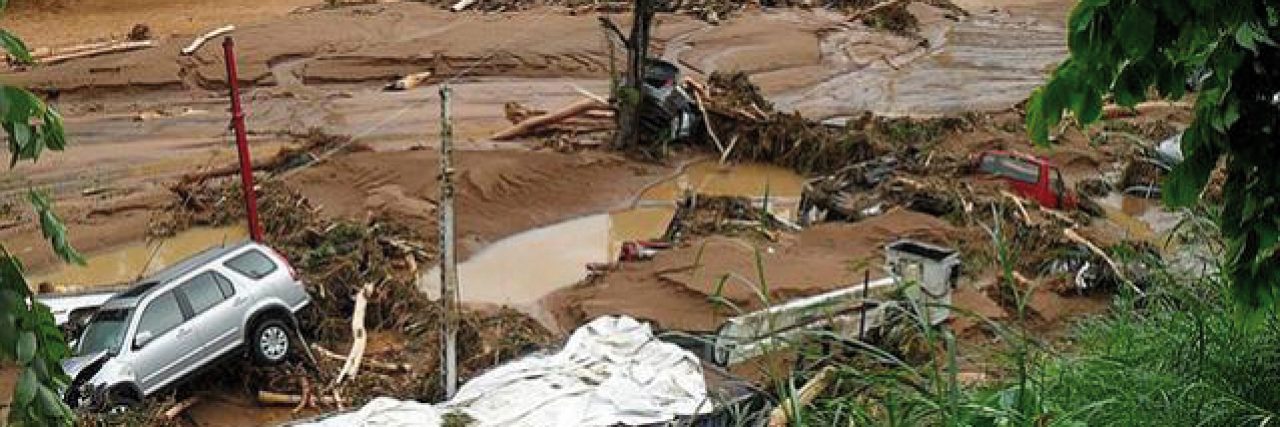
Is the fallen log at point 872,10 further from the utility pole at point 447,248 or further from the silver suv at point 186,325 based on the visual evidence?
the utility pole at point 447,248

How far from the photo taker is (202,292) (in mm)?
16438

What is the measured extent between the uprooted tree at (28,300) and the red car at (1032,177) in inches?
833

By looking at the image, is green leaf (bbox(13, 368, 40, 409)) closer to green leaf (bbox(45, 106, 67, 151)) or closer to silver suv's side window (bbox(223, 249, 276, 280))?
green leaf (bbox(45, 106, 67, 151))

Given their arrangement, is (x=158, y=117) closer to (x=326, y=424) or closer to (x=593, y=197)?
(x=593, y=197)

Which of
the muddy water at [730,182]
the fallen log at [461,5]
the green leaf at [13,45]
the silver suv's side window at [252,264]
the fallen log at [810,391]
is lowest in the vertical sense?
the muddy water at [730,182]

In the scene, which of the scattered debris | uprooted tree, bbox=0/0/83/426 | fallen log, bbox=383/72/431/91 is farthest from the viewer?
the scattered debris

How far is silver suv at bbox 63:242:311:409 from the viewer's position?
606 inches

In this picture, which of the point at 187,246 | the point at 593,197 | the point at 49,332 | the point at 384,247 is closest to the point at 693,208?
the point at 593,197

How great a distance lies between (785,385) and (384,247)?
54.4 ft

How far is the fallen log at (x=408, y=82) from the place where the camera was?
32594mm

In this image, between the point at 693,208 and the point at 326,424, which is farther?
the point at 693,208

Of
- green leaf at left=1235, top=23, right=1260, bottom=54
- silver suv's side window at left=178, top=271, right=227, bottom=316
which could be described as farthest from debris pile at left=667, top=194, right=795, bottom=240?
green leaf at left=1235, top=23, right=1260, bottom=54

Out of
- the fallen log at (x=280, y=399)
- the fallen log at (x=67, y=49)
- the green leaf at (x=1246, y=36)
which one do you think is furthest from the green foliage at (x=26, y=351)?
the fallen log at (x=67, y=49)

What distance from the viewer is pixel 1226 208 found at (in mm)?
5066
